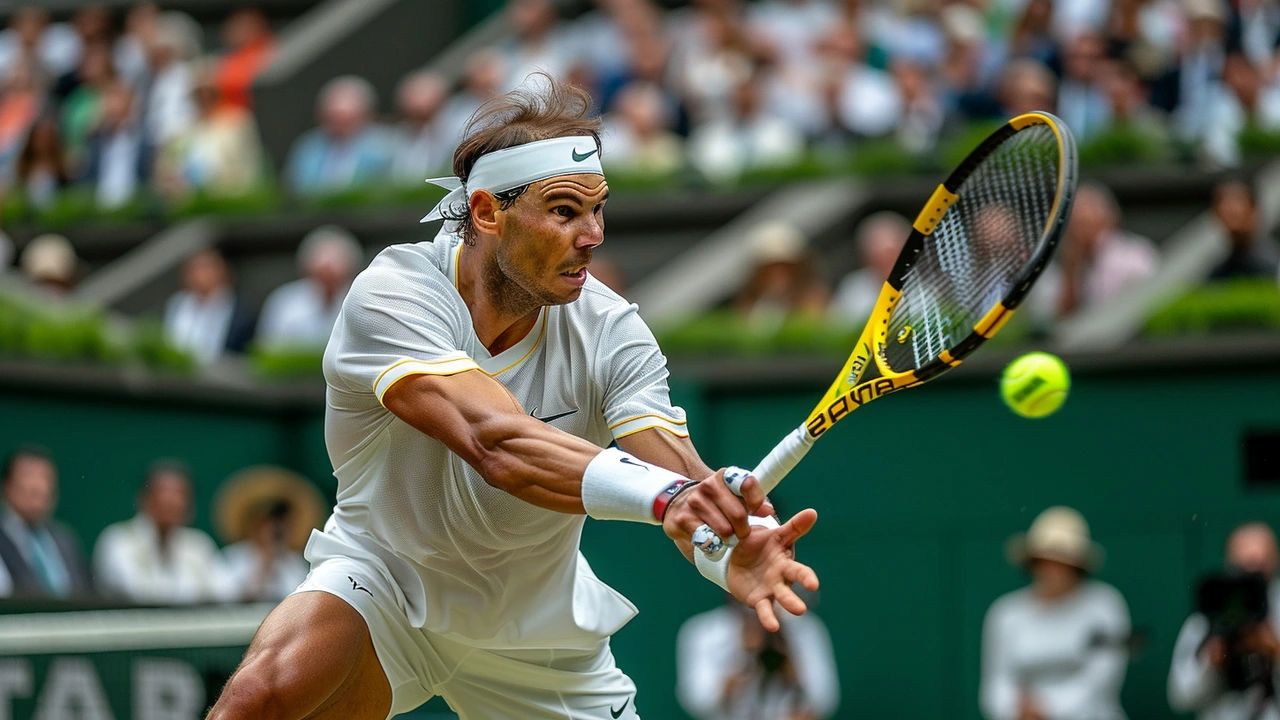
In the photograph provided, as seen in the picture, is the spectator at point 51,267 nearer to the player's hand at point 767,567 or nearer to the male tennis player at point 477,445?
the male tennis player at point 477,445

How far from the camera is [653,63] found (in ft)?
44.5

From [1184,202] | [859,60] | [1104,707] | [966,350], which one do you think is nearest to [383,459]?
[966,350]

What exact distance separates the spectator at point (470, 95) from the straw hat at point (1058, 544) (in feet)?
19.0

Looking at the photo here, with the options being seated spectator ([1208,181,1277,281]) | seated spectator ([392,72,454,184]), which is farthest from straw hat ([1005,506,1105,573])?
seated spectator ([392,72,454,184])

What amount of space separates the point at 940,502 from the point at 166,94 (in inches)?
334

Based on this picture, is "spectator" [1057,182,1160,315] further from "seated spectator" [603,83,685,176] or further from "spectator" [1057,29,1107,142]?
"seated spectator" [603,83,685,176]

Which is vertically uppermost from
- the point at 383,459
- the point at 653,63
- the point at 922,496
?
the point at 653,63

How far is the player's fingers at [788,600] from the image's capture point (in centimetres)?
365

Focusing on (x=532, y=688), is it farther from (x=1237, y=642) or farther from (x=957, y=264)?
(x=1237, y=642)

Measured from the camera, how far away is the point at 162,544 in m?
9.73

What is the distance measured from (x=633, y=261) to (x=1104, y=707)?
5.08 m

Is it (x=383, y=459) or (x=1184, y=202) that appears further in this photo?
(x=1184, y=202)

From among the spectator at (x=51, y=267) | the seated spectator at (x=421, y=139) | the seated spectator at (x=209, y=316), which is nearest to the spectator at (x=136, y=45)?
the spectator at (x=51, y=267)

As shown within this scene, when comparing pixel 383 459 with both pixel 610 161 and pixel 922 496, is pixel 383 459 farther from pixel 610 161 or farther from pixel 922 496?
pixel 610 161
